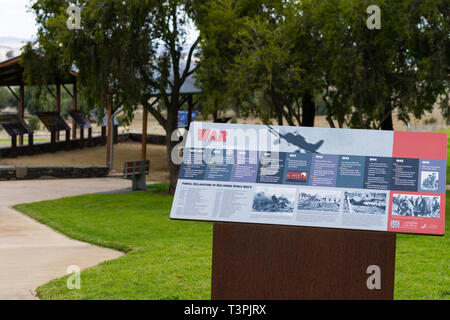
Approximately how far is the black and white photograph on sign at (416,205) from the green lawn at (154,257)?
6.20 ft

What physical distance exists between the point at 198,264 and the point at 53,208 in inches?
315

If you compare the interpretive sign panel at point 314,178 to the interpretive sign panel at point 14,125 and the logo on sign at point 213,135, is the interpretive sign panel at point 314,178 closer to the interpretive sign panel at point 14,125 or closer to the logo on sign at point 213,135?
the logo on sign at point 213,135

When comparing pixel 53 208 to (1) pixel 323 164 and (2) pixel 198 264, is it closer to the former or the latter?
(2) pixel 198 264

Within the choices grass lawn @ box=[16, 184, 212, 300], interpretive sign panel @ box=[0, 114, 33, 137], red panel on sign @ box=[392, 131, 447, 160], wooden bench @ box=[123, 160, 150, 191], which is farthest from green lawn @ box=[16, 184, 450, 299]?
interpretive sign panel @ box=[0, 114, 33, 137]

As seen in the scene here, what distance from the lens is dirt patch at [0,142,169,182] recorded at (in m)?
28.8

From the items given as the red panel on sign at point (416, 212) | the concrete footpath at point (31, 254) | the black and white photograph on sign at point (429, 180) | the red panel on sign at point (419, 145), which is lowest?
the concrete footpath at point (31, 254)

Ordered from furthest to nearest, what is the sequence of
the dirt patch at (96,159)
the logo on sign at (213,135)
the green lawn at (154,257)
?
the dirt patch at (96,159), the green lawn at (154,257), the logo on sign at (213,135)

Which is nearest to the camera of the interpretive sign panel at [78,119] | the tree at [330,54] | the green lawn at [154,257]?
the green lawn at [154,257]

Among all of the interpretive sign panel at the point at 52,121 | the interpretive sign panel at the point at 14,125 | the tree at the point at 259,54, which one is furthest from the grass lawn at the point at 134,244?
the interpretive sign panel at the point at 52,121

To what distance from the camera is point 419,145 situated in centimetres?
636

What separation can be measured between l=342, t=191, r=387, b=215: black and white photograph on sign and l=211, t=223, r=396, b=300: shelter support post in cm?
19

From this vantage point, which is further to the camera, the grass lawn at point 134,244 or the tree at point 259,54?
the tree at point 259,54

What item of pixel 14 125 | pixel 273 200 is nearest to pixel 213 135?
pixel 273 200

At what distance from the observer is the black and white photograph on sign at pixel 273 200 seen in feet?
20.3
